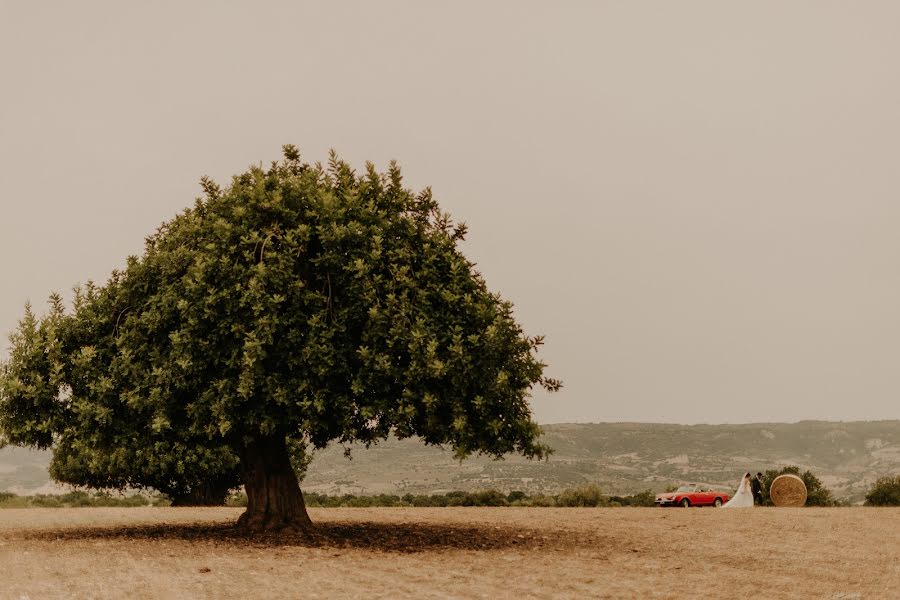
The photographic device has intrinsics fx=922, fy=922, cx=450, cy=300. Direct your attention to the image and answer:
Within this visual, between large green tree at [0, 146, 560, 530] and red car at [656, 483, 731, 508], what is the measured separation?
88.2 ft

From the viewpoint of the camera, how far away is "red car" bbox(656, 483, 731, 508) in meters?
52.4

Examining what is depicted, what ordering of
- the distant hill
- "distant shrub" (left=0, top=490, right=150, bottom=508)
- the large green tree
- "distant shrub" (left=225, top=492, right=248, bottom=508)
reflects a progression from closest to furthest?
1. the large green tree
2. "distant shrub" (left=225, top=492, right=248, bottom=508)
3. "distant shrub" (left=0, top=490, right=150, bottom=508)
4. the distant hill

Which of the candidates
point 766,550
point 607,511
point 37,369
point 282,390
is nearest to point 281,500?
point 282,390

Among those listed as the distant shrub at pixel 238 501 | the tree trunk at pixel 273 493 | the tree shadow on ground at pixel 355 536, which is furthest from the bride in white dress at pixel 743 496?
the distant shrub at pixel 238 501

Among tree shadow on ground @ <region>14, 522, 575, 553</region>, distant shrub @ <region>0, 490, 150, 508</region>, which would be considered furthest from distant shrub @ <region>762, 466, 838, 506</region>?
distant shrub @ <region>0, 490, 150, 508</region>

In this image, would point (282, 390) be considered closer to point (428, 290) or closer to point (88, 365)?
point (428, 290)

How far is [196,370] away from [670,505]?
112 feet

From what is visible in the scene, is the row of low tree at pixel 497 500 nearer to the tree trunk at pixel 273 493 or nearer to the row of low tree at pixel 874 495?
the row of low tree at pixel 874 495

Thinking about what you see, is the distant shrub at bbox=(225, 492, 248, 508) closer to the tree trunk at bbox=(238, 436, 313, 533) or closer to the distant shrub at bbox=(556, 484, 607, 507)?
the distant shrub at bbox=(556, 484, 607, 507)

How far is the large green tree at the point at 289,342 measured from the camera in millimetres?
26500

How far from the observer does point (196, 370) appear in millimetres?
26906

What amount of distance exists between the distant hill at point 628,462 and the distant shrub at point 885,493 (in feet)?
219

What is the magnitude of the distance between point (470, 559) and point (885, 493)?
4333cm

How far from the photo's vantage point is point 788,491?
5041 cm
